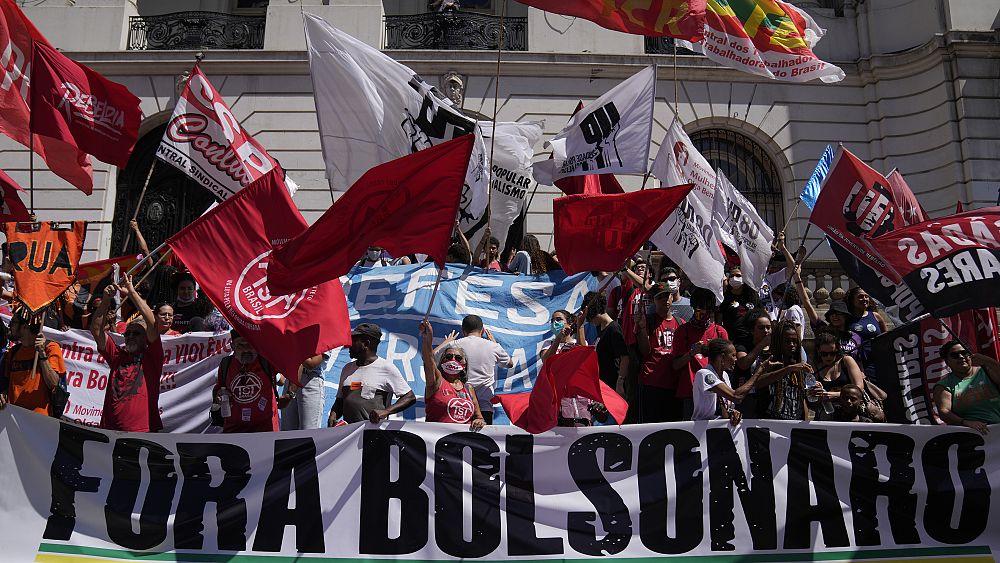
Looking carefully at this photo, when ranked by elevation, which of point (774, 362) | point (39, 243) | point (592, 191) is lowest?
point (774, 362)

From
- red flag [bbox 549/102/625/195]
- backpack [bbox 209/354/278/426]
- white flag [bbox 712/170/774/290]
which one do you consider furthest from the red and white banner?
white flag [bbox 712/170/774/290]

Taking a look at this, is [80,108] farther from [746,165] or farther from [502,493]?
[746,165]

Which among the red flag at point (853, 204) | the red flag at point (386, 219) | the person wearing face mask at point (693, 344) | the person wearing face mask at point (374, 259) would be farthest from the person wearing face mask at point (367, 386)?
the red flag at point (853, 204)

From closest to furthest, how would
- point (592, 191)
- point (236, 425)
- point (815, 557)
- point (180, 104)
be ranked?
point (815, 557), point (236, 425), point (180, 104), point (592, 191)

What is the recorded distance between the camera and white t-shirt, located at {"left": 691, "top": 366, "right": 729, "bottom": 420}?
21.2 feet

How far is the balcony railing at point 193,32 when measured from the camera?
54.7 ft

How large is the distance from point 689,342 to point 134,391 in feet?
14.7

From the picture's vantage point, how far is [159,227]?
52.1 feet

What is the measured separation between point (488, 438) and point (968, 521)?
129 inches

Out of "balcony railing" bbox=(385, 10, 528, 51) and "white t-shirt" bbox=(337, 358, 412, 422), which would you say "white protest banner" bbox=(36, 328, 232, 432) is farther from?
"balcony railing" bbox=(385, 10, 528, 51)

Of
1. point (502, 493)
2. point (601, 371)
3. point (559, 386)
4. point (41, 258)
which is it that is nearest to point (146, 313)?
point (41, 258)

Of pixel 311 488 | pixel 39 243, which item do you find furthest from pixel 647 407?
pixel 39 243

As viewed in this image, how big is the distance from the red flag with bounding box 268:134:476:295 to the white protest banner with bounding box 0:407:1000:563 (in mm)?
1196

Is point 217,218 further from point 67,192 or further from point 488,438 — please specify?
point 67,192
